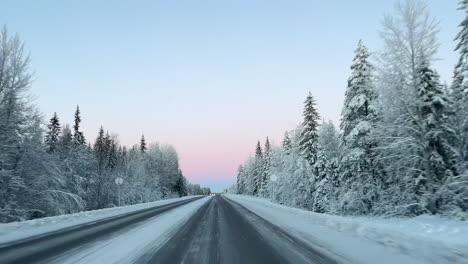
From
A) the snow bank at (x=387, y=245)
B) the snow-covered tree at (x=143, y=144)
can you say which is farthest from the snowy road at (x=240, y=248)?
the snow-covered tree at (x=143, y=144)

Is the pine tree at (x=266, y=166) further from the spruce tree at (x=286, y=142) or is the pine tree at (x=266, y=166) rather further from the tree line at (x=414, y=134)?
the tree line at (x=414, y=134)

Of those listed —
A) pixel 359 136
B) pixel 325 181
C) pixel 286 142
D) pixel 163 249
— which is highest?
pixel 286 142

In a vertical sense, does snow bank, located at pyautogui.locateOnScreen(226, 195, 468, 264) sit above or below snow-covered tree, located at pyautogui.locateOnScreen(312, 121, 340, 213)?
below

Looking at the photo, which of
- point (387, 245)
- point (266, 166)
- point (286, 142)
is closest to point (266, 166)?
point (266, 166)

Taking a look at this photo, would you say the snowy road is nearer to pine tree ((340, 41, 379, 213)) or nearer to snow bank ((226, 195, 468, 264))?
snow bank ((226, 195, 468, 264))

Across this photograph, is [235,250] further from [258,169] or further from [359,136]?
[258,169]

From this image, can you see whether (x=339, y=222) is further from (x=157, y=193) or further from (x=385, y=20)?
(x=157, y=193)

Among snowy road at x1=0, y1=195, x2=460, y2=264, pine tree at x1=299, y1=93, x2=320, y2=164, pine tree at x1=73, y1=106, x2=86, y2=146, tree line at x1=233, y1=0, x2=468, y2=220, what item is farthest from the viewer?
pine tree at x1=73, y1=106, x2=86, y2=146

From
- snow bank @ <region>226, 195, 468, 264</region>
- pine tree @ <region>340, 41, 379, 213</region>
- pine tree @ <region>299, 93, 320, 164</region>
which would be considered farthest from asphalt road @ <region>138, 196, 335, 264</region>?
pine tree @ <region>299, 93, 320, 164</region>

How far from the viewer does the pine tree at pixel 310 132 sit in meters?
35.1

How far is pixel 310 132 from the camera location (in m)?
35.2

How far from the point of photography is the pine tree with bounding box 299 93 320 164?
3512 cm

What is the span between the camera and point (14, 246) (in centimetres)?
751

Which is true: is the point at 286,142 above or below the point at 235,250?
above
